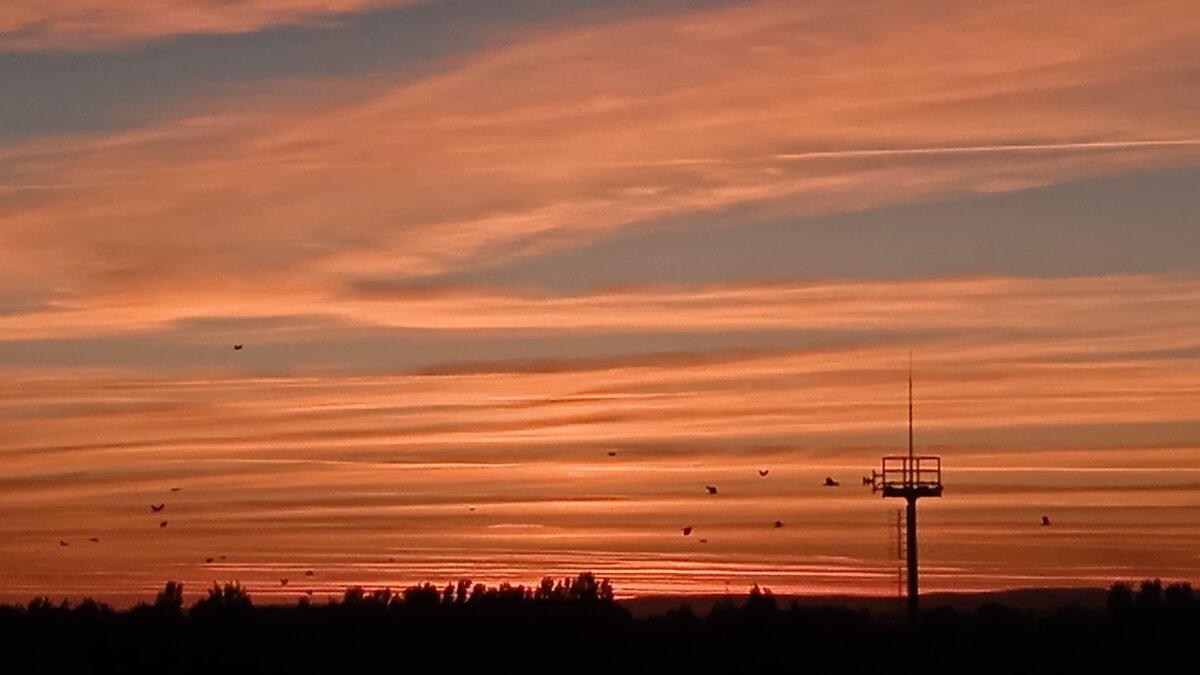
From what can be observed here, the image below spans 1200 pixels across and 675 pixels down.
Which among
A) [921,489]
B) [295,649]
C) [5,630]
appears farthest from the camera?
[921,489]

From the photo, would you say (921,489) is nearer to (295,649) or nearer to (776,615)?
(776,615)

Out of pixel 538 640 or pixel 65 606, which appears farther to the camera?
pixel 65 606

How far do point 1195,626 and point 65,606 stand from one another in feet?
141

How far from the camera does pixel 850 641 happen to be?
84312 millimetres

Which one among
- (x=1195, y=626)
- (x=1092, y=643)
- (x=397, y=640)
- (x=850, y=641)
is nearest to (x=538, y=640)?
(x=397, y=640)

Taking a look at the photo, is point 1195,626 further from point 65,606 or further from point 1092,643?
point 65,606

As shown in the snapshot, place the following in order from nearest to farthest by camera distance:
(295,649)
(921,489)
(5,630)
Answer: (295,649), (5,630), (921,489)

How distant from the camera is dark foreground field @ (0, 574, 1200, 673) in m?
79.8

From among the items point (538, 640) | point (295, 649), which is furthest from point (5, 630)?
point (538, 640)

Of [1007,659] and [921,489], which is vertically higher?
[921,489]

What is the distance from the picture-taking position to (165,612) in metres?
86.8

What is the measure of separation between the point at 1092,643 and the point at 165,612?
3361 centimetres

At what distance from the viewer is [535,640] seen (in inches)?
3250

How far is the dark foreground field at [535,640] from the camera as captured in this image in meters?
79.8
